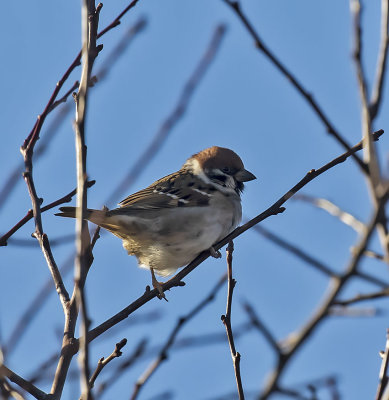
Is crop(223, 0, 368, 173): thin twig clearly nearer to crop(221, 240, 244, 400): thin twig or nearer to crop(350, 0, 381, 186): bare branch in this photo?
crop(350, 0, 381, 186): bare branch

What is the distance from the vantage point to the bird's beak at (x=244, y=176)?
4.75 meters

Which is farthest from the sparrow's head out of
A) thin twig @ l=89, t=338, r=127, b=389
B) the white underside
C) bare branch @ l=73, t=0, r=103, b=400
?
bare branch @ l=73, t=0, r=103, b=400

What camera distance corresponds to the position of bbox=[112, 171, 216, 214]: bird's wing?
14.1ft

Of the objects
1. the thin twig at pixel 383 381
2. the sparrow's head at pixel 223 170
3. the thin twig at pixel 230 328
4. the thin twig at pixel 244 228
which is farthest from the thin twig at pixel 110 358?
the sparrow's head at pixel 223 170

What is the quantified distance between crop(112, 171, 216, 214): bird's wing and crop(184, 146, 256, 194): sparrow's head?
10 cm

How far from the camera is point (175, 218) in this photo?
425 centimetres

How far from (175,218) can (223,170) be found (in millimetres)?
750

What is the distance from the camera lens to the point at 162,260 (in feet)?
13.7

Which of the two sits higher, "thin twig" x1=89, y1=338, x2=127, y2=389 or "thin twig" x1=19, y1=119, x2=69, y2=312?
"thin twig" x1=19, y1=119, x2=69, y2=312

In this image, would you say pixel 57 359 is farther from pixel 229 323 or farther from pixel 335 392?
pixel 335 392

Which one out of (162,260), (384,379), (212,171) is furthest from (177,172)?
(384,379)

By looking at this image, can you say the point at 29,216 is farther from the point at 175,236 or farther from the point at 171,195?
the point at 171,195

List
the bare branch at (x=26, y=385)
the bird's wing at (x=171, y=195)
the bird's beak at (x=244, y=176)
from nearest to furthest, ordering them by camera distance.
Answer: the bare branch at (x=26, y=385) → the bird's wing at (x=171, y=195) → the bird's beak at (x=244, y=176)

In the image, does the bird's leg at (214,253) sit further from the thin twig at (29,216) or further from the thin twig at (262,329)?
the thin twig at (262,329)
